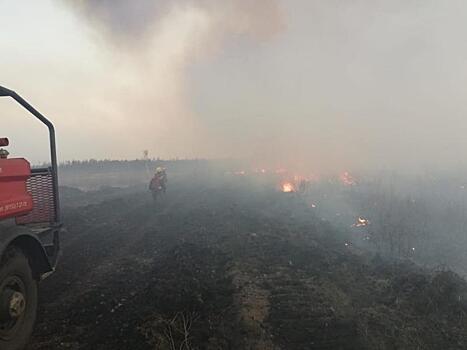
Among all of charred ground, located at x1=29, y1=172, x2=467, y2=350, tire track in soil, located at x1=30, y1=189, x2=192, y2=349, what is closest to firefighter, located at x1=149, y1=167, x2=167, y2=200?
tire track in soil, located at x1=30, y1=189, x2=192, y2=349

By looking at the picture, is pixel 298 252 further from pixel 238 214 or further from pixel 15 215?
pixel 15 215

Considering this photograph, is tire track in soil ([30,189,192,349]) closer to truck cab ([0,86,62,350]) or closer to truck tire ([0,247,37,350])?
truck tire ([0,247,37,350])

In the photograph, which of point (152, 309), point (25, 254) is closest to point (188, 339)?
point (152, 309)

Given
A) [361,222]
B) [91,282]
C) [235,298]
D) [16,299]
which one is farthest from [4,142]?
[361,222]

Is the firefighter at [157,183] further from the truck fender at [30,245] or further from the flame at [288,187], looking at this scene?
the truck fender at [30,245]

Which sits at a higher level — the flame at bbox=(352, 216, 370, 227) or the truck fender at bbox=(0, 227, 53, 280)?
the truck fender at bbox=(0, 227, 53, 280)

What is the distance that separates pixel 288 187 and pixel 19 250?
26353 mm

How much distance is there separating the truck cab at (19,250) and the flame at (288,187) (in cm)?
2394

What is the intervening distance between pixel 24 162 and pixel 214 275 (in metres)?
4.91

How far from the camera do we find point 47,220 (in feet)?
21.7

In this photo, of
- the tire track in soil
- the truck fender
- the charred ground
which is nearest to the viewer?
the truck fender

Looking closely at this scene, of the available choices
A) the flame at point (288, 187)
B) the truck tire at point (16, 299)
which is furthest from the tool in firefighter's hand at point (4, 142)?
the flame at point (288, 187)

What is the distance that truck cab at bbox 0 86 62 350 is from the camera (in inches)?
184

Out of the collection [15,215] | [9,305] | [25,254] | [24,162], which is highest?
[24,162]
